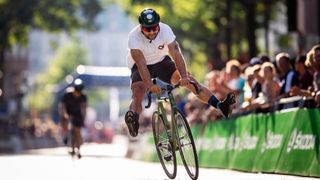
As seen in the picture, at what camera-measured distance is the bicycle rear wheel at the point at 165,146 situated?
12.5 metres

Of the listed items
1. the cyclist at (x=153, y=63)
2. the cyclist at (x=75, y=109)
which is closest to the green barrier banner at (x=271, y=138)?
the cyclist at (x=153, y=63)

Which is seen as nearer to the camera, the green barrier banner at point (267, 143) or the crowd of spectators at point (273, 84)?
the green barrier banner at point (267, 143)

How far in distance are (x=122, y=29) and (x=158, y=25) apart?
609 feet

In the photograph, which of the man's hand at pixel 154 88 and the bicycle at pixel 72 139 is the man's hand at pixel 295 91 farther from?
the bicycle at pixel 72 139

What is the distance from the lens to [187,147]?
39.7ft

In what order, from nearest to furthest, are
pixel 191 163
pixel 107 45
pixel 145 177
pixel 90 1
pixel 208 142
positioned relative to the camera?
pixel 191 163
pixel 145 177
pixel 208 142
pixel 90 1
pixel 107 45

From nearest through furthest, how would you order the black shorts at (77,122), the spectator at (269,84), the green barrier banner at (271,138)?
the green barrier banner at (271,138) < the spectator at (269,84) < the black shorts at (77,122)

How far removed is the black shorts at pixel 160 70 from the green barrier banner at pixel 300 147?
1959 mm

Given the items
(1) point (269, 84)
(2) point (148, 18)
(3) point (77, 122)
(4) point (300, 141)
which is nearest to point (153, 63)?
(2) point (148, 18)

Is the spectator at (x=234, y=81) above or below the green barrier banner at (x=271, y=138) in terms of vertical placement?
above

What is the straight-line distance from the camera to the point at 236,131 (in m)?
16.9

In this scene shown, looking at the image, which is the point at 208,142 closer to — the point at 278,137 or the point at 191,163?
the point at 278,137

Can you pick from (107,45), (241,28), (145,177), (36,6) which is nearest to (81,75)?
(36,6)

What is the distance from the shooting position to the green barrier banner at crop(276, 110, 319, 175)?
13.0m
